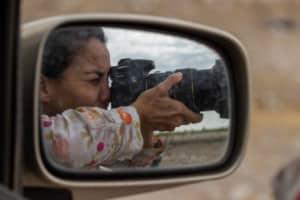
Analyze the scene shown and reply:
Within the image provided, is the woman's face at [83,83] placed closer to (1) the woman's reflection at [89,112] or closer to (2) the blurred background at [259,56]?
→ (1) the woman's reflection at [89,112]

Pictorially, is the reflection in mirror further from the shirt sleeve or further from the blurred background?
the blurred background

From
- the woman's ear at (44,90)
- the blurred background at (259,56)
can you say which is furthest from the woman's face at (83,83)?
the blurred background at (259,56)

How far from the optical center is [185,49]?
1.88 meters

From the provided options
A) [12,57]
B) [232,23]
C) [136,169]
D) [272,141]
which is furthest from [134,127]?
[232,23]

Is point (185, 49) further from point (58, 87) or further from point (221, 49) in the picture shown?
point (58, 87)

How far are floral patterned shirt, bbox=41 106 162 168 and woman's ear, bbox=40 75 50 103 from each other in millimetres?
30

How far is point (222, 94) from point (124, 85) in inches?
9.2

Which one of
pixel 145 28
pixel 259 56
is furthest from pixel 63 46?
pixel 259 56

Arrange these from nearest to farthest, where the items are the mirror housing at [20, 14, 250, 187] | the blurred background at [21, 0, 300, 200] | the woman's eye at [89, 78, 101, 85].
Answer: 1. the mirror housing at [20, 14, 250, 187]
2. the woman's eye at [89, 78, 101, 85]
3. the blurred background at [21, 0, 300, 200]

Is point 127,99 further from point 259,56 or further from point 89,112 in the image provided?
point 259,56

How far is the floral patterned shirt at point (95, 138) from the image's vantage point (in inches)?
66.2

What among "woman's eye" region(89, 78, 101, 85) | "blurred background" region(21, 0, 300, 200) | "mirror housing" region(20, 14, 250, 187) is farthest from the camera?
"blurred background" region(21, 0, 300, 200)

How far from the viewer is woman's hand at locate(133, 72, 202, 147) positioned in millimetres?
1770

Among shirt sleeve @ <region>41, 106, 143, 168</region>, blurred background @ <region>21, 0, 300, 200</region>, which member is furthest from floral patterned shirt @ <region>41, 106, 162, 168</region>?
blurred background @ <region>21, 0, 300, 200</region>
